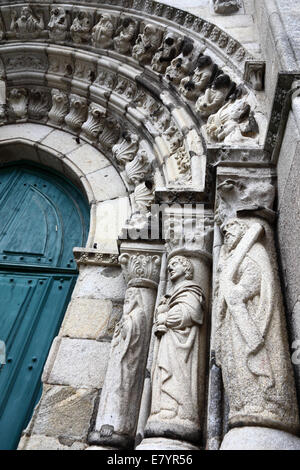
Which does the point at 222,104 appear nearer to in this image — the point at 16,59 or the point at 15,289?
the point at 15,289

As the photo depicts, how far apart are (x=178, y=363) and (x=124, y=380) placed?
42cm

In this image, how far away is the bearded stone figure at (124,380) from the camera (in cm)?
196

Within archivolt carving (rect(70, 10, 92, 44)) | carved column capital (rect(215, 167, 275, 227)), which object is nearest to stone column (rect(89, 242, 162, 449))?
carved column capital (rect(215, 167, 275, 227))

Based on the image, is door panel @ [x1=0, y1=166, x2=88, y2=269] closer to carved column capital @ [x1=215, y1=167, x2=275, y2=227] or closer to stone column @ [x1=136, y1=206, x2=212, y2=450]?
stone column @ [x1=136, y1=206, x2=212, y2=450]

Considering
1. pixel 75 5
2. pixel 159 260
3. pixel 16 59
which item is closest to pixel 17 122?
pixel 16 59

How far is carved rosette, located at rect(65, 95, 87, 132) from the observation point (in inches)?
163

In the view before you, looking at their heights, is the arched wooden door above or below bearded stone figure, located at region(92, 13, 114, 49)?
below

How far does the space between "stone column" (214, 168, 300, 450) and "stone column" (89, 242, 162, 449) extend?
604 mm

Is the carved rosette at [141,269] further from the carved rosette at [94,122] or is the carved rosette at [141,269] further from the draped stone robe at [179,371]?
the carved rosette at [94,122]

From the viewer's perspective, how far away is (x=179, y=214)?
8.13 ft

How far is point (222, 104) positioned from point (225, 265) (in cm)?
162

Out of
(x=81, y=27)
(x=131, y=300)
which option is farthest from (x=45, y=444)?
(x=81, y=27)

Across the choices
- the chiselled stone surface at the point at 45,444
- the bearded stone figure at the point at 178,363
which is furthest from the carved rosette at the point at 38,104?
the chiselled stone surface at the point at 45,444

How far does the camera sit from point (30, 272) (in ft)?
10.9
